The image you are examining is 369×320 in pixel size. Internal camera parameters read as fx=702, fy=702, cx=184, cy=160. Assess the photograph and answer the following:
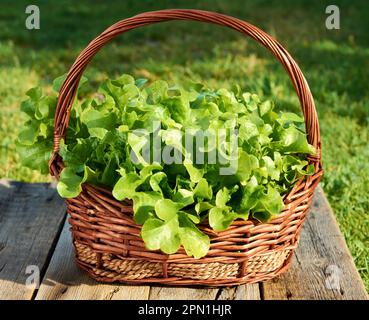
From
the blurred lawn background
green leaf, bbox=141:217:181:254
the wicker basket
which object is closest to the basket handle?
the wicker basket

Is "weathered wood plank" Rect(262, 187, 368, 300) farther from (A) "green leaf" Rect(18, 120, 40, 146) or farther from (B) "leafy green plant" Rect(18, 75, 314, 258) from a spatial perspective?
(A) "green leaf" Rect(18, 120, 40, 146)

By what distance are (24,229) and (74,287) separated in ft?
1.64

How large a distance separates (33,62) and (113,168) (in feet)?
10.7

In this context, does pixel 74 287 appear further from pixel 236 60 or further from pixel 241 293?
pixel 236 60

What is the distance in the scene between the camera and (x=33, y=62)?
5043 millimetres

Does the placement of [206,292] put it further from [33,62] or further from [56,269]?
[33,62]

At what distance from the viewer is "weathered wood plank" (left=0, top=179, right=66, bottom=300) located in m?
2.19

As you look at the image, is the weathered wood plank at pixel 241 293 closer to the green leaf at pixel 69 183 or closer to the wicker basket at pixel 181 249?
the wicker basket at pixel 181 249

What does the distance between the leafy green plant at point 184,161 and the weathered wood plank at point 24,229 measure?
1.31 feet

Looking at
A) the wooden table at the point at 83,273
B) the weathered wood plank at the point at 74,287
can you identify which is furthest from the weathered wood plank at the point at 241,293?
the weathered wood plank at the point at 74,287

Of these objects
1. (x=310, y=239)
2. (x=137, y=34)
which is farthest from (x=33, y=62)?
(x=310, y=239)

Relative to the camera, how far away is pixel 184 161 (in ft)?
6.15

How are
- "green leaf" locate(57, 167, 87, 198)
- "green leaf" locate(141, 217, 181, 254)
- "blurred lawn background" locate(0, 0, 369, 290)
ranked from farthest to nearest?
"blurred lawn background" locate(0, 0, 369, 290) < "green leaf" locate(57, 167, 87, 198) < "green leaf" locate(141, 217, 181, 254)

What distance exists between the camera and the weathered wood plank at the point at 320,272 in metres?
2.11
